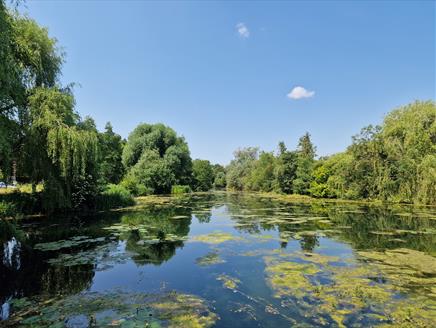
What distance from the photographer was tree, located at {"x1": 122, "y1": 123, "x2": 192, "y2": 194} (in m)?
33.0

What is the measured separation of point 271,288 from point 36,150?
1137cm

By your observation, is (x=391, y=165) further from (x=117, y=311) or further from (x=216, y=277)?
(x=117, y=311)

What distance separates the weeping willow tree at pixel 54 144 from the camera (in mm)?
12133

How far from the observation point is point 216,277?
6520 mm

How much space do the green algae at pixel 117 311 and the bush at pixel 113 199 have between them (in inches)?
577

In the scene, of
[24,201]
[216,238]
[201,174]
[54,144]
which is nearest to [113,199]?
[24,201]

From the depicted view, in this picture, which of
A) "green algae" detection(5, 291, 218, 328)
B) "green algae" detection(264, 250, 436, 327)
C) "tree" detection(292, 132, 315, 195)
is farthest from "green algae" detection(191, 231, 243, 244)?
"tree" detection(292, 132, 315, 195)

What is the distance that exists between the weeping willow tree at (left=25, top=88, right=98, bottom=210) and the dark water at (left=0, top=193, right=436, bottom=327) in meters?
2.18

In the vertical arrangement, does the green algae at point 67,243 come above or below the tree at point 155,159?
below

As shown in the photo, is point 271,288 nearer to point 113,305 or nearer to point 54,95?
point 113,305

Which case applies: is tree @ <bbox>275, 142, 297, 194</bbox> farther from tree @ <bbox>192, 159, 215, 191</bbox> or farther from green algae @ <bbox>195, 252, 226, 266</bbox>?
green algae @ <bbox>195, 252, 226, 266</bbox>

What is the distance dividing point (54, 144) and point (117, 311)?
32.0 ft

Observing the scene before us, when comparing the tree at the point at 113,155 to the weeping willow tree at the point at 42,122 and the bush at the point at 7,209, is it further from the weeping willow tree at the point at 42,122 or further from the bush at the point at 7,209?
the bush at the point at 7,209

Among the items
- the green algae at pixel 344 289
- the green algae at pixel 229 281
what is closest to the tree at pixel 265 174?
the green algae at pixel 344 289
